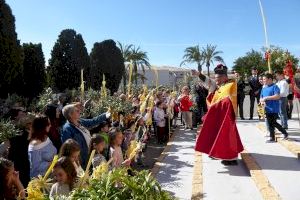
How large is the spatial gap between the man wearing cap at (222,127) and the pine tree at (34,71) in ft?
25.9

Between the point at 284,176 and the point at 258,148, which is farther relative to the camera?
the point at 258,148

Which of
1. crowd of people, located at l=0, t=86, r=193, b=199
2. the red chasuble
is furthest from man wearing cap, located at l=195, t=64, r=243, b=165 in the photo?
crowd of people, located at l=0, t=86, r=193, b=199

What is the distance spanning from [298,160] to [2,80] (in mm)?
7544

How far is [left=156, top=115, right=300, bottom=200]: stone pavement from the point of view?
5570mm

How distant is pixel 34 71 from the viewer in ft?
45.9

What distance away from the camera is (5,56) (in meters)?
11.0

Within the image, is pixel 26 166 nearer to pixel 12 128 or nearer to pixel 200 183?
pixel 12 128

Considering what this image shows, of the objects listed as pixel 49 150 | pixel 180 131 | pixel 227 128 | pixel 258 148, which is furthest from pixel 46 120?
pixel 180 131

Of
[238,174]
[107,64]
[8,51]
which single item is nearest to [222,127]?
[238,174]

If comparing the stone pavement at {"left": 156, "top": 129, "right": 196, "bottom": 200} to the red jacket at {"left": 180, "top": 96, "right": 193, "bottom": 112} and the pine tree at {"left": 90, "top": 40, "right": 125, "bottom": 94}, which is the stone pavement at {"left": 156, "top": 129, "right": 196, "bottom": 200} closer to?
the red jacket at {"left": 180, "top": 96, "right": 193, "bottom": 112}

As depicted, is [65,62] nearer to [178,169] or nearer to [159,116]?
[159,116]

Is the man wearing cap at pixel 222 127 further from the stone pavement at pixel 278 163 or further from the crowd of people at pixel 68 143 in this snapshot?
the stone pavement at pixel 278 163

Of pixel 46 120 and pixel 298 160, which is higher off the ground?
pixel 46 120

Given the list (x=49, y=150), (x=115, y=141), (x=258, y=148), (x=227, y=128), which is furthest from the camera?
(x=258, y=148)
